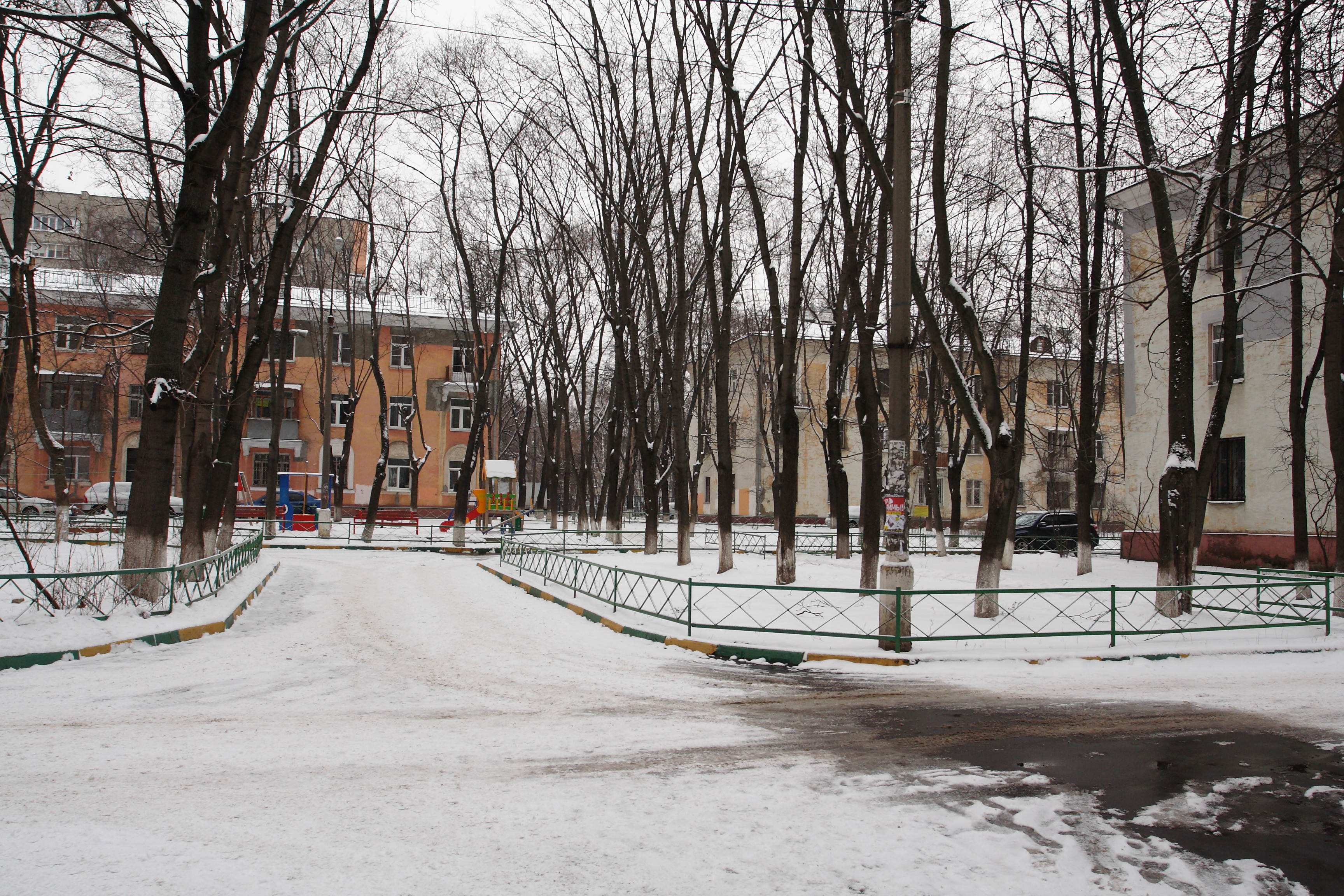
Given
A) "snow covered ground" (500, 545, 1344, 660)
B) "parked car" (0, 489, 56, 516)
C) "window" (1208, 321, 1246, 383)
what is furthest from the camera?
"parked car" (0, 489, 56, 516)

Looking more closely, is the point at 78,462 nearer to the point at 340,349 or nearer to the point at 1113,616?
the point at 340,349

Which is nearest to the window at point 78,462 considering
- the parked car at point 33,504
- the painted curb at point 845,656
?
the parked car at point 33,504

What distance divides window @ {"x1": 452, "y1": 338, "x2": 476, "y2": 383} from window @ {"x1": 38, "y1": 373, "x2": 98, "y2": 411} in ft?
59.5

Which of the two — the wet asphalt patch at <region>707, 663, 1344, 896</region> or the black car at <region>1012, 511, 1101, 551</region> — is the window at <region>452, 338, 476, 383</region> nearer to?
the black car at <region>1012, 511, 1101, 551</region>

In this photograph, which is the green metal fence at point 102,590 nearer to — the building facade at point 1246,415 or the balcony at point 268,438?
the building facade at point 1246,415

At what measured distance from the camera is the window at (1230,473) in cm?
2370

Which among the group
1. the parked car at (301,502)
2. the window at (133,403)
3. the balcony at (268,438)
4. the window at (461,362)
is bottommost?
the parked car at (301,502)

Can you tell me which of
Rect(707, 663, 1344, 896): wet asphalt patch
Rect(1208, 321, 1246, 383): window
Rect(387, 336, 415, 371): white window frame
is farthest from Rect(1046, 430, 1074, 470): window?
Rect(387, 336, 415, 371): white window frame

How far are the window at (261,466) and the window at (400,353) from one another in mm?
8300

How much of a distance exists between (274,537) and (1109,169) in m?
32.2

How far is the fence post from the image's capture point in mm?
11415

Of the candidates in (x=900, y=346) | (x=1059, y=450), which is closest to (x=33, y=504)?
(x=900, y=346)

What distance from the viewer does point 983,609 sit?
42.3 ft


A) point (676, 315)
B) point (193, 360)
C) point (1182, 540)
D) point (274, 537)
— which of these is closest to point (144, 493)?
point (193, 360)
